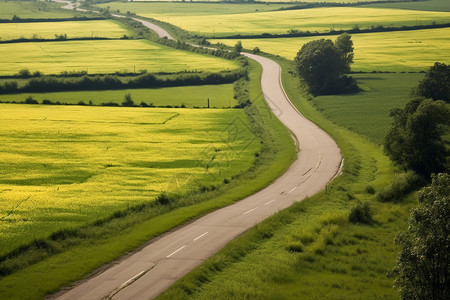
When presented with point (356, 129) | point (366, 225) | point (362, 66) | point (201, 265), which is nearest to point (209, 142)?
point (356, 129)

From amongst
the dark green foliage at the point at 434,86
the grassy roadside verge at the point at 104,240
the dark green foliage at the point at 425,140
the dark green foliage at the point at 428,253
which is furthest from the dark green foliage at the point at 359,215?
the dark green foliage at the point at 434,86

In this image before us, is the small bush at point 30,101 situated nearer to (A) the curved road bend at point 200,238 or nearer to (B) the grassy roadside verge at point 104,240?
(A) the curved road bend at point 200,238

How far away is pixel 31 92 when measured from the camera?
380 ft

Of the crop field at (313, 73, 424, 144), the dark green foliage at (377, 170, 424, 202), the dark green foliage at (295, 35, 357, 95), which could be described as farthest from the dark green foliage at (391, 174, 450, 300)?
the dark green foliage at (295, 35, 357, 95)

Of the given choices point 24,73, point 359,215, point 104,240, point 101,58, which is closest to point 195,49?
point 101,58

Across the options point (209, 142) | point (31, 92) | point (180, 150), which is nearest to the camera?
point (180, 150)

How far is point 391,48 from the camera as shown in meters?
166

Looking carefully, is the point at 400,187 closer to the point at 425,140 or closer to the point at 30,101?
the point at 425,140

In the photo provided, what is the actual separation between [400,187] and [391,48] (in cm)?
11739

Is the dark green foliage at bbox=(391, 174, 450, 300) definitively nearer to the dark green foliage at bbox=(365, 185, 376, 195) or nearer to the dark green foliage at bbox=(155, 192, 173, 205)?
the dark green foliage at bbox=(155, 192, 173, 205)

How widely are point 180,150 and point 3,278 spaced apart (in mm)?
38071

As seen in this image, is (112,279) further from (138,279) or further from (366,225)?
(366,225)

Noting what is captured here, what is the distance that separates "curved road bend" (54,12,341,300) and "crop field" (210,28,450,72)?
7365 cm

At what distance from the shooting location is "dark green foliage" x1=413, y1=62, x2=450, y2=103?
96.4 meters
